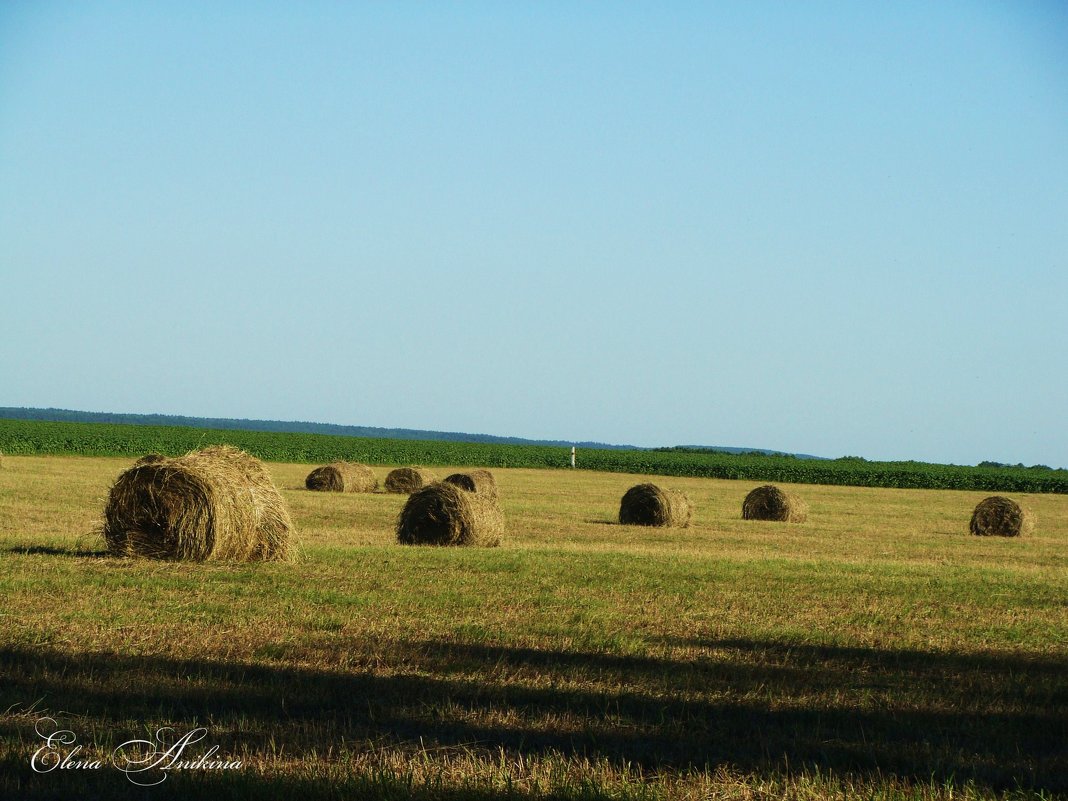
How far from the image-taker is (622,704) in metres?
7.60

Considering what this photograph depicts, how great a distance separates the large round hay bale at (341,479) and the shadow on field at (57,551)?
70.7 ft

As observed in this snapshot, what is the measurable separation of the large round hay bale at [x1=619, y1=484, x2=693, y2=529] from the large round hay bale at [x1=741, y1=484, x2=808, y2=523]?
429cm

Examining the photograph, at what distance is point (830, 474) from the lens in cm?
6988

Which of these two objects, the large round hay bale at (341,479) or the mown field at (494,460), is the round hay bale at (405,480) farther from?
the mown field at (494,460)

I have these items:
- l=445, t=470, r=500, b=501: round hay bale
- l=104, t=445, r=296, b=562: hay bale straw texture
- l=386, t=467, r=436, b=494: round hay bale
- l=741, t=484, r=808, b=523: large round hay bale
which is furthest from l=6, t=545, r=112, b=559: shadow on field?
l=386, t=467, r=436, b=494: round hay bale

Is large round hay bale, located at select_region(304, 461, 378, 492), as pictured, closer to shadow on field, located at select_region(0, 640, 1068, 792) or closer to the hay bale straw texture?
the hay bale straw texture

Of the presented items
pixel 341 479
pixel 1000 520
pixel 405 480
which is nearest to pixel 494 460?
pixel 405 480

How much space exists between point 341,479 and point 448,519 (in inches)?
734

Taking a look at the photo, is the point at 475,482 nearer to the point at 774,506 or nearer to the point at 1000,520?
the point at 774,506

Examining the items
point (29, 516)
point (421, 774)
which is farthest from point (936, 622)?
point (29, 516)

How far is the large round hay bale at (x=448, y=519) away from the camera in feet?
64.1

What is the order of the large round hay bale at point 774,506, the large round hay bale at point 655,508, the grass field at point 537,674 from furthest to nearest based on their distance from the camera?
the large round hay bale at point 774,506, the large round hay bale at point 655,508, the grass field at point 537,674

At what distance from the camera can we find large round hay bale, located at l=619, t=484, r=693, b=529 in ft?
87.9

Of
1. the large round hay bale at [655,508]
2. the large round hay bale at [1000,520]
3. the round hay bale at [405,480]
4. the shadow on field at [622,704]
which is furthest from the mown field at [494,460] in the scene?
the shadow on field at [622,704]
